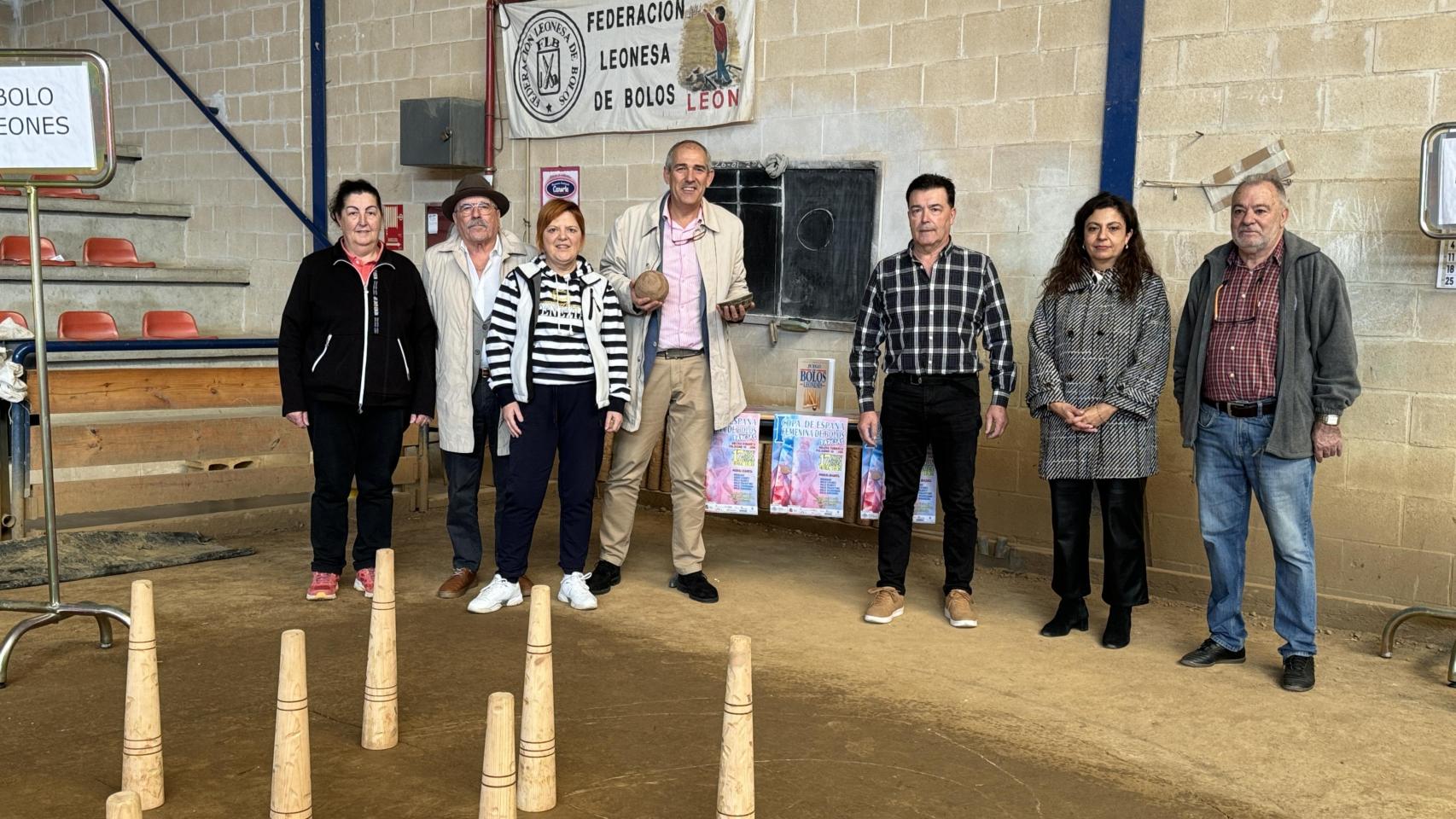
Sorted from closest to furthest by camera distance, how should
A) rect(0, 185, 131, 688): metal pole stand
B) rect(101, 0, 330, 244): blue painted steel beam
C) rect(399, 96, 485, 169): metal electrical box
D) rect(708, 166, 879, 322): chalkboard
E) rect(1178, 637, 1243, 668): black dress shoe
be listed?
rect(0, 185, 131, 688): metal pole stand
rect(1178, 637, 1243, 668): black dress shoe
rect(708, 166, 879, 322): chalkboard
rect(399, 96, 485, 169): metal electrical box
rect(101, 0, 330, 244): blue painted steel beam

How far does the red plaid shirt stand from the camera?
13.1ft

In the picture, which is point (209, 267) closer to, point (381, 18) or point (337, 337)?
point (381, 18)

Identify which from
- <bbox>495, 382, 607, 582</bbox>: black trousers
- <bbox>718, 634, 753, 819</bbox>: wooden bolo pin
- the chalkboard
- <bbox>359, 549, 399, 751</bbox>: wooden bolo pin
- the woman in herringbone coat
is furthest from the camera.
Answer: the chalkboard

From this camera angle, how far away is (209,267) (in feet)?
27.9

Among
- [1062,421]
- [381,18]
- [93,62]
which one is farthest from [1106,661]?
[381,18]

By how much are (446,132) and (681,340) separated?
3115 mm

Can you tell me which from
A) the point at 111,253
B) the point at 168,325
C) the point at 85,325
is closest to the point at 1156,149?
the point at 168,325

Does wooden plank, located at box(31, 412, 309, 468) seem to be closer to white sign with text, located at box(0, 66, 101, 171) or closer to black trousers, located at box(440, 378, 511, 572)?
black trousers, located at box(440, 378, 511, 572)

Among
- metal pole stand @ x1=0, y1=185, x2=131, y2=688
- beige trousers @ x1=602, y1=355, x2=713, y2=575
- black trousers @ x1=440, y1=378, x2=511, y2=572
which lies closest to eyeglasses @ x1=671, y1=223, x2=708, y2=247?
beige trousers @ x1=602, y1=355, x2=713, y2=575

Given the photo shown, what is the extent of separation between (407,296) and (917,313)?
1.81m

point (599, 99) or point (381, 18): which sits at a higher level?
point (381, 18)

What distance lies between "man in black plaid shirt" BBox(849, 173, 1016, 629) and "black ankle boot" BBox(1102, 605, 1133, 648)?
18.3 inches

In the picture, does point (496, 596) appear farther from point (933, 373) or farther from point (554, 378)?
point (933, 373)

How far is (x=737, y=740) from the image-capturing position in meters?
2.44
